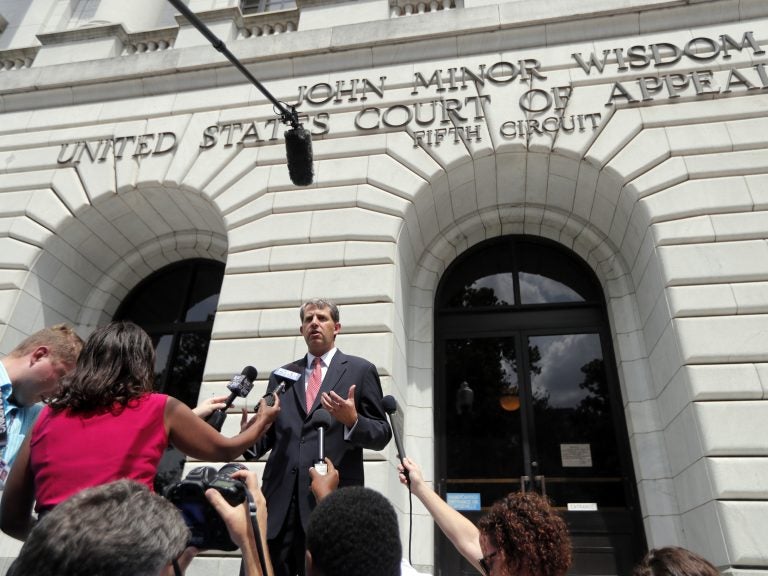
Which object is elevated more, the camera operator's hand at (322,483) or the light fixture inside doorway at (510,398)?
the light fixture inside doorway at (510,398)

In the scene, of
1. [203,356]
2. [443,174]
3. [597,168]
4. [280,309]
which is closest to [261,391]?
[280,309]

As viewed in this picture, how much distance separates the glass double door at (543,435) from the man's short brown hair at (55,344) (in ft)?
17.1

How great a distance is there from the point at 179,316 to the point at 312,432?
6.26 meters

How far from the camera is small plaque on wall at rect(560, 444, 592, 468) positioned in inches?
270

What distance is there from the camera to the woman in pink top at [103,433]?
92.4 inches

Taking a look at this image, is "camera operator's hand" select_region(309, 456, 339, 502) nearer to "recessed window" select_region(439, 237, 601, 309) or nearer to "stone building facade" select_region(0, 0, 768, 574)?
"stone building facade" select_region(0, 0, 768, 574)

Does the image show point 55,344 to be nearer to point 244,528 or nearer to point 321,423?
point 321,423

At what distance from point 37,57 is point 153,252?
5.11 m

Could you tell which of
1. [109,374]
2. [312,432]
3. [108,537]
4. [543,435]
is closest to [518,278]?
[543,435]

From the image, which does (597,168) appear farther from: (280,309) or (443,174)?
(280,309)

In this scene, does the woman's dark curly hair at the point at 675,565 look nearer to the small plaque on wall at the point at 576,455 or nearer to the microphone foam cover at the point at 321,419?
the microphone foam cover at the point at 321,419

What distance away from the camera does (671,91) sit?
283 inches

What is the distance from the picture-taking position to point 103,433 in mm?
2420

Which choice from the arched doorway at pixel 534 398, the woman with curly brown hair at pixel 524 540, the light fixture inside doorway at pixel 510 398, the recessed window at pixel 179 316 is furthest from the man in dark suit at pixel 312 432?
the recessed window at pixel 179 316
